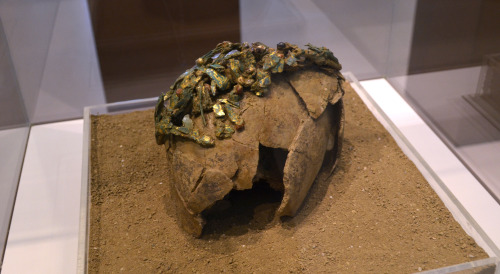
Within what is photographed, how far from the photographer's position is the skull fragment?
2.16 metres

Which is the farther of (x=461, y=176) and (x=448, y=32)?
(x=448, y=32)

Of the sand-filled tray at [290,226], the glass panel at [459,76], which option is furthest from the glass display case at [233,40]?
the sand-filled tray at [290,226]

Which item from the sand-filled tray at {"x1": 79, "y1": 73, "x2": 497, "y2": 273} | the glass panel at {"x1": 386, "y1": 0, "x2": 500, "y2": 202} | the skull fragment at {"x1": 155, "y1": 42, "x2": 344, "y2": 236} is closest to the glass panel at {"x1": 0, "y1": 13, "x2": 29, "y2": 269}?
the sand-filled tray at {"x1": 79, "y1": 73, "x2": 497, "y2": 273}

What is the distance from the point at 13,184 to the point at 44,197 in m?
0.20

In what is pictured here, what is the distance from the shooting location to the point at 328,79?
247 centimetres

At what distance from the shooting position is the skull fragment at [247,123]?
216 centimetres

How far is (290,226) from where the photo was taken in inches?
91.7

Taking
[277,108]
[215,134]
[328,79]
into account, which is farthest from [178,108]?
[328,79]

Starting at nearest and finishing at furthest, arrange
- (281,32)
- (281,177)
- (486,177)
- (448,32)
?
(281,177) < (486,177) < (448,32) < (281,32)

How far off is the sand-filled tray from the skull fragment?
0.36 feet

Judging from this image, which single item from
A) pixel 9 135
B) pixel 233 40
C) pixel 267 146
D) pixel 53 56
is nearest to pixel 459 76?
pixel 233 40

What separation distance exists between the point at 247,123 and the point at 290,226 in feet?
1.60

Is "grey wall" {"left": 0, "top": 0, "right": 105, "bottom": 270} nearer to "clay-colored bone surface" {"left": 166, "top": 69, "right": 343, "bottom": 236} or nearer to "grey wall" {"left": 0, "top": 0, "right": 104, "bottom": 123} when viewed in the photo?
"grey wall" {"left": 0, "top": 0, "right": 104, "bottom": 123}

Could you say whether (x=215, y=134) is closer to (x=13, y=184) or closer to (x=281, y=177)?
(x=281, y=177)
